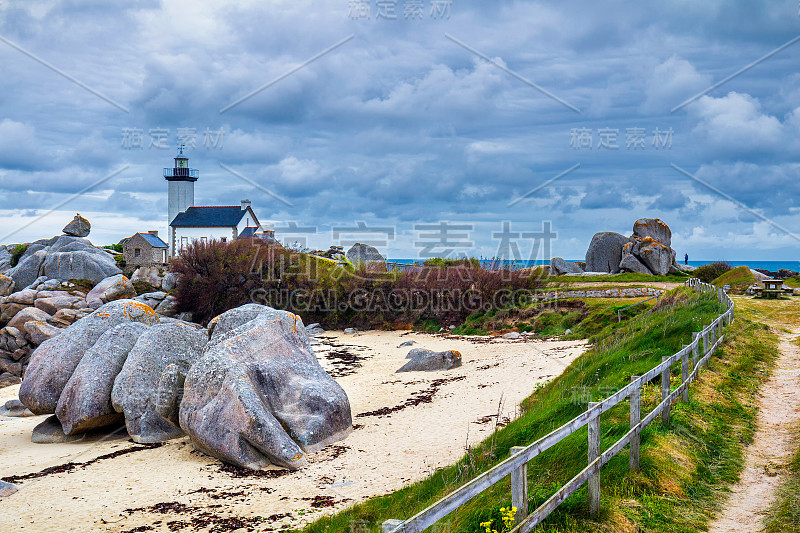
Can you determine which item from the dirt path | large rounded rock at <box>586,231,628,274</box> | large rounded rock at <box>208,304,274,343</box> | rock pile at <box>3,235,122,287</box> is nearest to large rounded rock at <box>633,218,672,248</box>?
large rounded rock at <box>586,231,628,274</box>

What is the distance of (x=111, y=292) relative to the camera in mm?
33844

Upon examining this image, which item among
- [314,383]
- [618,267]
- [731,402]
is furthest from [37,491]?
[618,267]

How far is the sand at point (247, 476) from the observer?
8367 millimetres

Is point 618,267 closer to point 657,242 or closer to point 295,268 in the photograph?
point 657,242

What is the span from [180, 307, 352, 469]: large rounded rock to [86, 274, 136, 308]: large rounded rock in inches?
908

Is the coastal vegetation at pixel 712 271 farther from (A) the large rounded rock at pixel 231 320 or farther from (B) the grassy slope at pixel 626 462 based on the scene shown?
(A) the large rounded rock at pixel 231 320

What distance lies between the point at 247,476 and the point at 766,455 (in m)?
7.62

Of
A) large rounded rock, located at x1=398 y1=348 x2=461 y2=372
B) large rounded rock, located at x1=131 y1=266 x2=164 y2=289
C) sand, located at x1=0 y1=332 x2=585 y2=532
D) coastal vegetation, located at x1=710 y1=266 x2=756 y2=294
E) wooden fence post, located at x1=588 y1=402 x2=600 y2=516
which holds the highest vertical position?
coastal vegetation, located at x1=710 y1=266 x2=756 y2=294

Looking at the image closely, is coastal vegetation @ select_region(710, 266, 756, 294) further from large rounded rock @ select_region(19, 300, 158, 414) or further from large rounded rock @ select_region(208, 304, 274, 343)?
large rounded rock @ select_region(19, 300, 158, 414)

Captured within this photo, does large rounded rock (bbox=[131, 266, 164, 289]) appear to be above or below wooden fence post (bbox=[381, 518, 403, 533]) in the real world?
above

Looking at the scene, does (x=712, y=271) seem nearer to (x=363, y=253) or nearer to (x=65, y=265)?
(x=363, y=253)

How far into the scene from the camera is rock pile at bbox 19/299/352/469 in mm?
10617

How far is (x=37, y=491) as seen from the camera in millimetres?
9609

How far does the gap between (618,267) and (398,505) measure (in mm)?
43799
